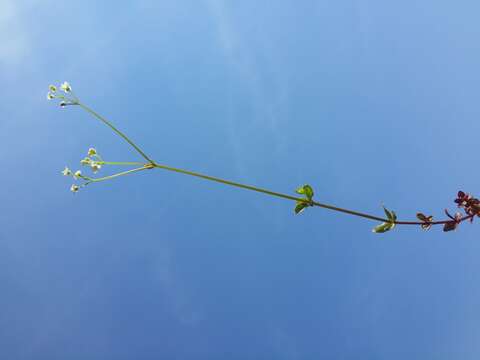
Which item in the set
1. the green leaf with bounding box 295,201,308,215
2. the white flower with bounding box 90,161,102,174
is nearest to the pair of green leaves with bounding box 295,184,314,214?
the green leaf with bounding box 295,201,308,215

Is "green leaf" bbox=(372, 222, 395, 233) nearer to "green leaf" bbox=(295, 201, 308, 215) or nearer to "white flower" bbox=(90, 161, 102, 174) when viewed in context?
"green leaf" bbox=(295, 201, 308, 215)

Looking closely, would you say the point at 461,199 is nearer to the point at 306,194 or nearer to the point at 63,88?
the point at 306,194

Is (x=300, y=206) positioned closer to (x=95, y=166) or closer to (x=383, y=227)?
(x=383, y=227)

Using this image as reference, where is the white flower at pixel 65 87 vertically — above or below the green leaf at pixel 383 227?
above

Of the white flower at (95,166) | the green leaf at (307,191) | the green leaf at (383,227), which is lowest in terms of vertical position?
the green leaf at (383,227)

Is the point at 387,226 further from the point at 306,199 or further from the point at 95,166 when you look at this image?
the point at 95,166

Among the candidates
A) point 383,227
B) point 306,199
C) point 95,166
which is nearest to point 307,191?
point 306,199

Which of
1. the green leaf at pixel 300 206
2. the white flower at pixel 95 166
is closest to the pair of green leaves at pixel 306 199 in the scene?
the green leaf at pixel 300 206

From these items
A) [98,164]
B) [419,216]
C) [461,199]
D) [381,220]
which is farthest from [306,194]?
[98,164]

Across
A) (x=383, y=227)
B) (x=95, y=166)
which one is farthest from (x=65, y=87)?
(x=383, y=227)

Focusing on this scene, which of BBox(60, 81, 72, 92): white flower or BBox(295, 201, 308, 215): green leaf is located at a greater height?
BBox(60, 81, 72, 92): white flower

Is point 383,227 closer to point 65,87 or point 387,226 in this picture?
point 387,226

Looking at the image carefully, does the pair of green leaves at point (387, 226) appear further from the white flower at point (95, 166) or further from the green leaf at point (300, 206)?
the white flower at point (95, 166)
